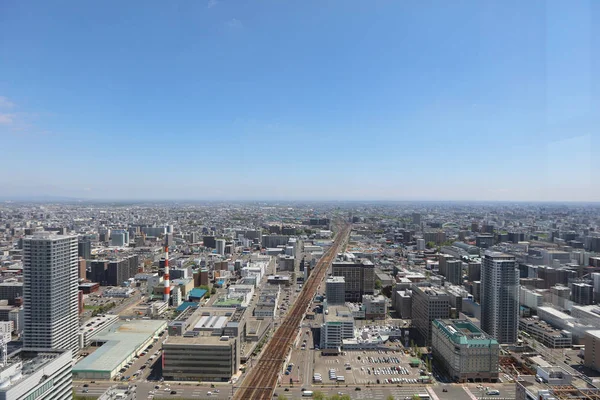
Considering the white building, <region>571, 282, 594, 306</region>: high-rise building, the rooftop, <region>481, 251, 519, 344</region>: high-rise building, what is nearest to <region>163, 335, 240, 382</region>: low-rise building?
the white building

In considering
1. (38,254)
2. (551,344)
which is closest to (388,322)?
(551,344)

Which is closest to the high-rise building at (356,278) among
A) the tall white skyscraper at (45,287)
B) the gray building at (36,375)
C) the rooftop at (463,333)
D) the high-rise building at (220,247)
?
the rooftop at (463,333)

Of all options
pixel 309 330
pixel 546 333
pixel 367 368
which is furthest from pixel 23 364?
pixel 546 333

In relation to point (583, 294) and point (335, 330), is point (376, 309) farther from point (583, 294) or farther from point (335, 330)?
point (583, 294)

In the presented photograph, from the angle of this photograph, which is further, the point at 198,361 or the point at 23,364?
the point at 198,361

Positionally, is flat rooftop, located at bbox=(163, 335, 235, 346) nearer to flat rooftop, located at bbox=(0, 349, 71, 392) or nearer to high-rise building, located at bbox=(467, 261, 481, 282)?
flat rooftop, located at bbox=(0, 349, 71, 392)

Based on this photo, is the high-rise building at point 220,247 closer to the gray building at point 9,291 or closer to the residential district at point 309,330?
the residential district at point 309,330
